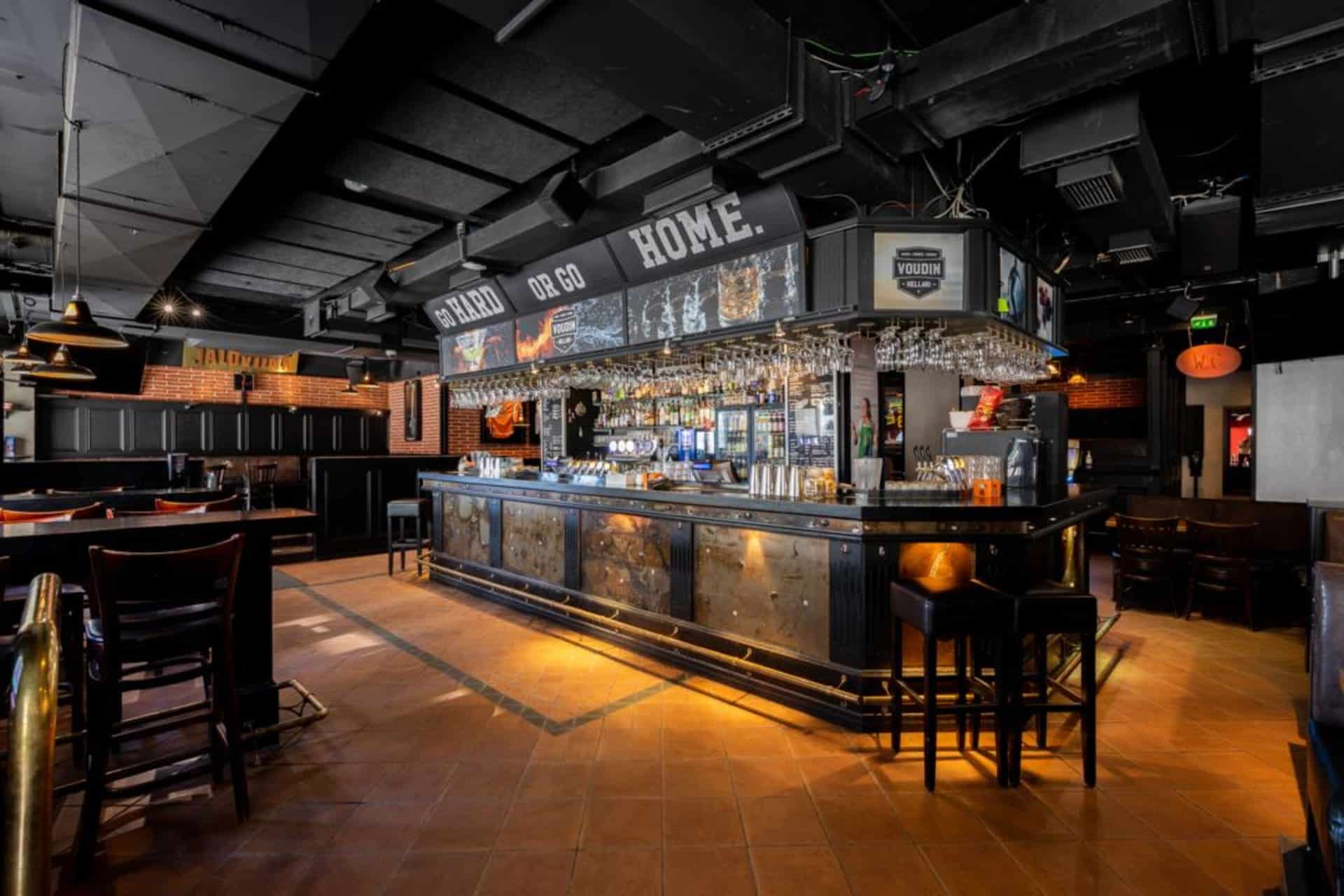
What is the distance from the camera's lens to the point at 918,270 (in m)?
3.98

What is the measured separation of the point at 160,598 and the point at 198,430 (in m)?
10.4

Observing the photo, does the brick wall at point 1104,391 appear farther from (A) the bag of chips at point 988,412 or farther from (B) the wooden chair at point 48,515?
(B) the wooden chair at point 48,515

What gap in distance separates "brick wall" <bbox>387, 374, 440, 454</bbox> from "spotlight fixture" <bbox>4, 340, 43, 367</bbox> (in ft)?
16.6

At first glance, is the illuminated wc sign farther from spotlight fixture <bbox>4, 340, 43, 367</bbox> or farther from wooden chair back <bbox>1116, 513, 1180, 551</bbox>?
wooden chair back <bbox>1116, 513, 1180, 551</bbox>

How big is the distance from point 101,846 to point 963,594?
355 cm

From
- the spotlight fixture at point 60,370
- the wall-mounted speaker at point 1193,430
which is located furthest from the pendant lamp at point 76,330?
the wall-mounted speaker at point 1193,430

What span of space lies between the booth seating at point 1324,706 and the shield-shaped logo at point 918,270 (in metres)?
2.42

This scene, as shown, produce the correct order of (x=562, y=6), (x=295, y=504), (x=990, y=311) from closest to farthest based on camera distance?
(x=562, y=6), (x=990, y=311), (x=295, y=504)

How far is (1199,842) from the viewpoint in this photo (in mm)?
2283

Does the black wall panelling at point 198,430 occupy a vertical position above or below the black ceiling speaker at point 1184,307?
below

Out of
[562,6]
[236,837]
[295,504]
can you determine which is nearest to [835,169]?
[562,6]

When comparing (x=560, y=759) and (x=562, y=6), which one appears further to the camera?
(x=560, y=759)

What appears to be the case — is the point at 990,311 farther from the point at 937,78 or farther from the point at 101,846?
the point at 101,846

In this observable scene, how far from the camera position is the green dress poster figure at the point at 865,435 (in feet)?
21.9
